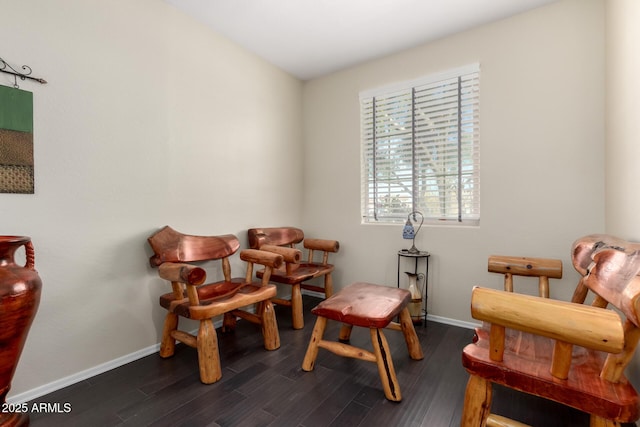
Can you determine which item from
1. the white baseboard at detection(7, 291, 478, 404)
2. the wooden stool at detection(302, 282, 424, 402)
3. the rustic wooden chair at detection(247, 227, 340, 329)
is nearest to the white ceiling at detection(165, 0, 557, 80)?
the rustic wooden chair at detection(247, 227, 340, 329)

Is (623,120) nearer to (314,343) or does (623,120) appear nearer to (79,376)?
(314,343)

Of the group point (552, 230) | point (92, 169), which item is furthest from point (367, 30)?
point (92, 169)

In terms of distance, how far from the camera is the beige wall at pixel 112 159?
165cm

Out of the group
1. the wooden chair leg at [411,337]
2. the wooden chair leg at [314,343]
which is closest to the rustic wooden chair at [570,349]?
the wooden chair leg at [411,337]

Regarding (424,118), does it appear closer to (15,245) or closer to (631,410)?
(631,410)

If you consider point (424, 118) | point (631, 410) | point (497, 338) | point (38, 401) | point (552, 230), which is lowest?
point (38, 401)

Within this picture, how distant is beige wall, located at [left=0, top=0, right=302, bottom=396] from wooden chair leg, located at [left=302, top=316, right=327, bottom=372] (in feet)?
3.74

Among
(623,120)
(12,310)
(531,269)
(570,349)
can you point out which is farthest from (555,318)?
(12,310)

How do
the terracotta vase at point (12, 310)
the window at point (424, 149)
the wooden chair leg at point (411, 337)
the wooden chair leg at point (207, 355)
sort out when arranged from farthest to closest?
the window at point (424, 149), the wooden chair leg at point (411, 337), the wooden chair leg at point (207, 355), the terracotta vase at point (12, 310)

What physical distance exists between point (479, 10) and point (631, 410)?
8.48 feet

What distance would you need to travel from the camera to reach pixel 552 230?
7.32 feet

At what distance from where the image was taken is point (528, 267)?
5.90 feet

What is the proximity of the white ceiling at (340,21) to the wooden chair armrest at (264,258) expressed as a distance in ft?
6.15

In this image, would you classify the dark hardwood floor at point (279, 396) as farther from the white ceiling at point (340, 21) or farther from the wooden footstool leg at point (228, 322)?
the white ceiling at point (340, 21)
